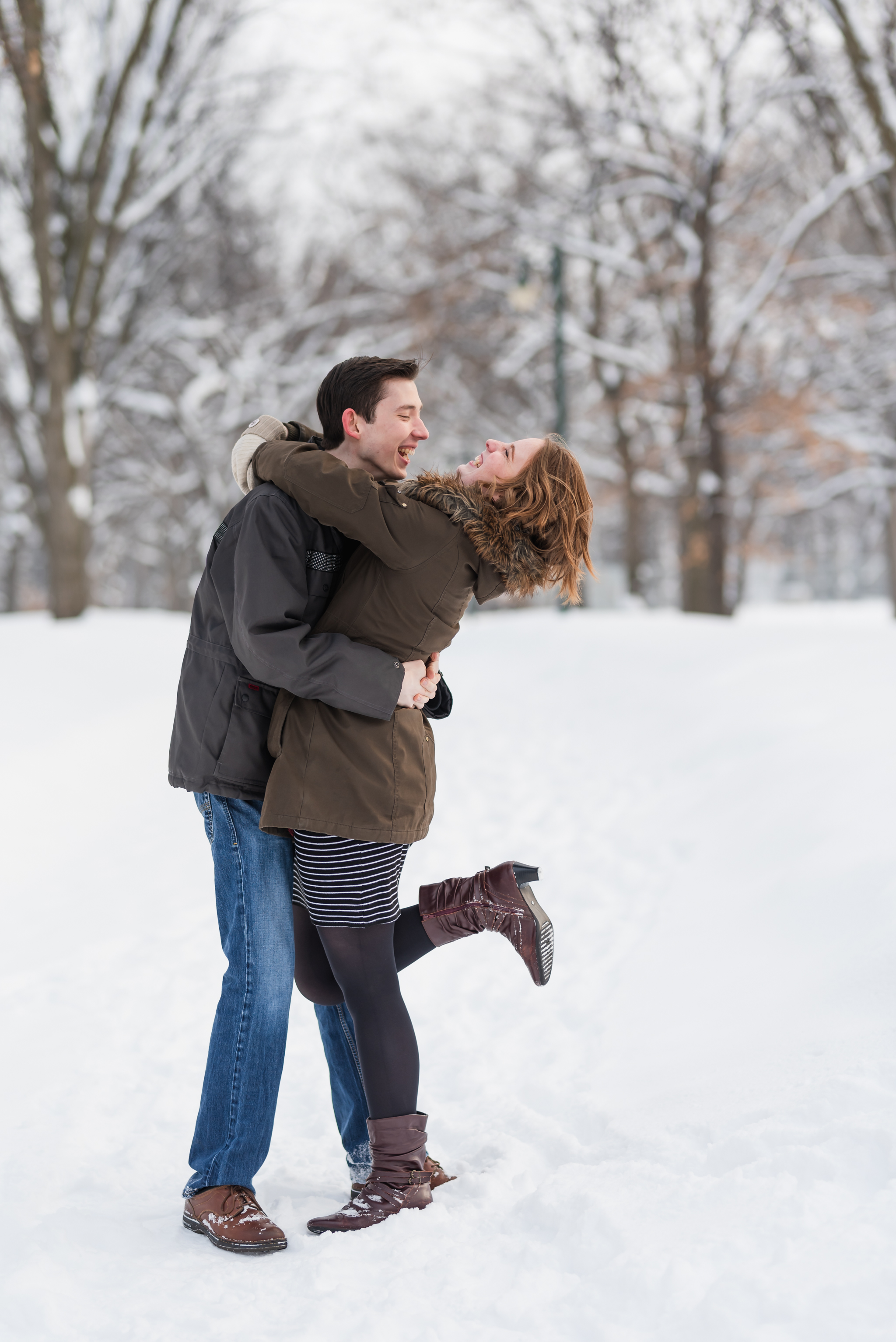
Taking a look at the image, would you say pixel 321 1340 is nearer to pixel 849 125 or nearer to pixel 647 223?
pixel 849 125

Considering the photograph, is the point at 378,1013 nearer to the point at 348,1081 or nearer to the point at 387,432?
the point at 348,1081

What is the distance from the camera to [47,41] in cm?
1022

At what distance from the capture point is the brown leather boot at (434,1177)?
111 inches

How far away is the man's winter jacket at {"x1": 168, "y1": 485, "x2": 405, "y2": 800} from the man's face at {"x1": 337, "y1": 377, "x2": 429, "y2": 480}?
198 mm

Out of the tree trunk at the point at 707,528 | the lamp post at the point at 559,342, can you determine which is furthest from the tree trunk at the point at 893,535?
the lamp post at the point at 559,342

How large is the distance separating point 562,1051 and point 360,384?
2.42 meters

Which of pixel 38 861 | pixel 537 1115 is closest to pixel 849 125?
pixel 38 861

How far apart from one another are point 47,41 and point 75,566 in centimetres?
550

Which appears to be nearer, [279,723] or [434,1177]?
[279,723]

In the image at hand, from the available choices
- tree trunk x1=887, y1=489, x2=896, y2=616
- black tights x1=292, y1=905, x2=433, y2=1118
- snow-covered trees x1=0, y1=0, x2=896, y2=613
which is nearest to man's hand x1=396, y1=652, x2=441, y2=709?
black tights x1=292, y1=905, x2=433, y2=1118

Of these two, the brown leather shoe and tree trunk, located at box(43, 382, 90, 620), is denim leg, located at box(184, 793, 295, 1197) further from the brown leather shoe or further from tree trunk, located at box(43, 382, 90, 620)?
tree trunk, located at box(43, 382, 90, 620)

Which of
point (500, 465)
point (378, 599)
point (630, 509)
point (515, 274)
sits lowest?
point (378, 599)

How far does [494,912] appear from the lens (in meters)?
2.92

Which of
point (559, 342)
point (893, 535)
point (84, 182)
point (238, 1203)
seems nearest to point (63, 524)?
point (84, 182)
